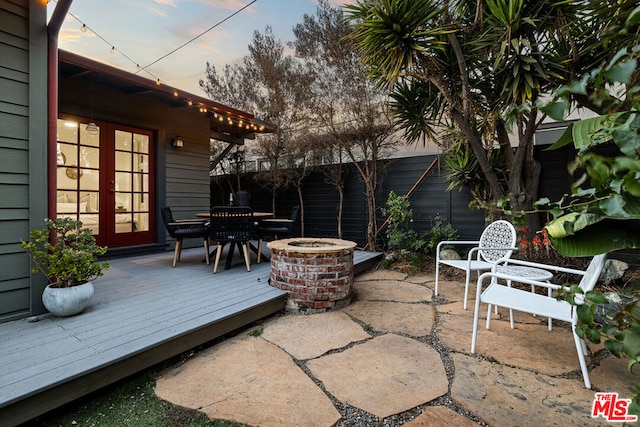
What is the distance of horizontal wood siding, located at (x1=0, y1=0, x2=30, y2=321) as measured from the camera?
215 cm

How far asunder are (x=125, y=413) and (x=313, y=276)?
1.64 metres

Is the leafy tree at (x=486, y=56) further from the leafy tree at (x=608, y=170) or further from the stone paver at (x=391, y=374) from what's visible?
the leafy tree at (x=608, y=170)

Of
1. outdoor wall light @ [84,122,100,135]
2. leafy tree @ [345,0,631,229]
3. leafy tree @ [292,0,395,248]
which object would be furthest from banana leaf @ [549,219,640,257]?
outdoor wall light @ [84,122,100,135]

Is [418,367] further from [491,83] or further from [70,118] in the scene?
[70,118]

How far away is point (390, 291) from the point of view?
11.7ft

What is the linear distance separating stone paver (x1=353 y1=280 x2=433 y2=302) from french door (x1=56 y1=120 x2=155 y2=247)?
3715 millimetres

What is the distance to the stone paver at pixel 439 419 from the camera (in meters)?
1.40

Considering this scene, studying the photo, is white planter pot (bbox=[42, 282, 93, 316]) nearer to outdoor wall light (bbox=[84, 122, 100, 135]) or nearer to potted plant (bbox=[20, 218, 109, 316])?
potted plant (bbox=[20, 218, 109, 316])

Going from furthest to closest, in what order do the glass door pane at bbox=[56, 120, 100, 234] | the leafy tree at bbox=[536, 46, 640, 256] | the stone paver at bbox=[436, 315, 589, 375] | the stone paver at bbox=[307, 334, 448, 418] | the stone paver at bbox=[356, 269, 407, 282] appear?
the stone paver at bbox=[356, 269, 407, 282], the glass door pane at bbox=[56, 120, 100, 234], the stone paver at bbox=[436, 315, 589, 375], the stone paver at bbox=[307, 334, 448, 418], the leafy tree at bbox=[536, 46, 640, 256]

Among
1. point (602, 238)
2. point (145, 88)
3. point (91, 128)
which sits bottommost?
point (602, 238)

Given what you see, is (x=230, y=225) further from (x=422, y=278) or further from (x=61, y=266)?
(x=422, y=278)

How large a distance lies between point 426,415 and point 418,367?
1.44 feet

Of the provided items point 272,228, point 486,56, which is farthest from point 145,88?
point 486,56

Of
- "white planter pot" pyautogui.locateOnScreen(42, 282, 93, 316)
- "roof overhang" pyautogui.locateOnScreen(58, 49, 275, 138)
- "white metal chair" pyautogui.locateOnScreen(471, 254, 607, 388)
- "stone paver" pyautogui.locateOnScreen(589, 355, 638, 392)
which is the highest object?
"roof overhang" pyautogui.locateOnScreen(58, 49, 275, 138)
